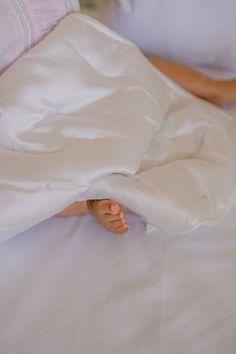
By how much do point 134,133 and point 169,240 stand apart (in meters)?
0.18

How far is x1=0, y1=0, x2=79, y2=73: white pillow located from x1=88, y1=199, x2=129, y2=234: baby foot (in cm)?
29

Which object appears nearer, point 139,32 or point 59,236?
point 59,236

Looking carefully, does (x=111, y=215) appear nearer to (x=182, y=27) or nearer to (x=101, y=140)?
(x=101, y=140)

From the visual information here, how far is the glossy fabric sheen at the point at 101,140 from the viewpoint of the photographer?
2.05 feet

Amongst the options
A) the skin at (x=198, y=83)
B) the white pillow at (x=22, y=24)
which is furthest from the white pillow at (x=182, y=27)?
the white pillow at (x=22, y=24)

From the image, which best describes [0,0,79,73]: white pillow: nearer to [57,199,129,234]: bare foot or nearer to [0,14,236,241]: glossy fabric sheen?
[0,14,236,241]: glossy fabric sheen

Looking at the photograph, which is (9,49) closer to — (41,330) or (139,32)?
(139,32)

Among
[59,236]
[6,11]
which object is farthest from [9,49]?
[59,236]

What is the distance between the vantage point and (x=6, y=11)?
0.72 metres

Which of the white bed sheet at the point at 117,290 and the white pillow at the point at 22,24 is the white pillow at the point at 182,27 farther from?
the white bed sheet at the point at 117,290

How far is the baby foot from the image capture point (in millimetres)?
643

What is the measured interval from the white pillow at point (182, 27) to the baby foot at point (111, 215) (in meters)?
0.40

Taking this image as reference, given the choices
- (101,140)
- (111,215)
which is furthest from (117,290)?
(101,140)

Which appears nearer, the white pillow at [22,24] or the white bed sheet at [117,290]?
the white bed sheet at [117,290]
